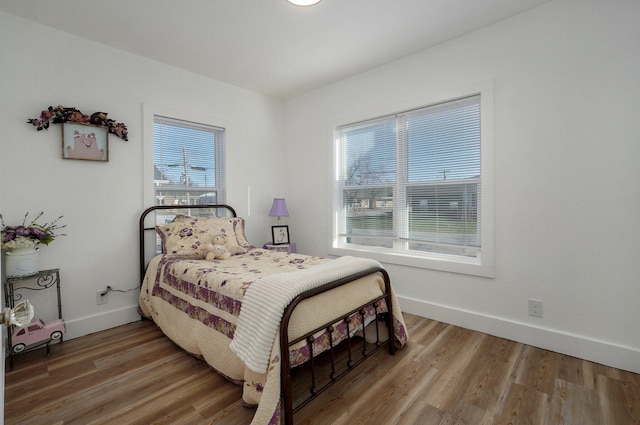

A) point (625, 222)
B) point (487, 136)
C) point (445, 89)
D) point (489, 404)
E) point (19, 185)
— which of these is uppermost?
point (445, 89)

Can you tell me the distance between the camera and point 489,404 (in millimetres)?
1775

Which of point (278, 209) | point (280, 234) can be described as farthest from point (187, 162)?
point (280, 234)

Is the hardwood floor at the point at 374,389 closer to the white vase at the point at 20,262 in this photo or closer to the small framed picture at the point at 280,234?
the white vase at the point at 20,262

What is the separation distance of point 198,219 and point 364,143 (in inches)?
79.5

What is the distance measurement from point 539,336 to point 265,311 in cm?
218

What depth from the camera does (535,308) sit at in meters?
2.45

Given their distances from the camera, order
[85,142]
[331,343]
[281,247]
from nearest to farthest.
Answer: [331,343]
[85,142]
[281,247]

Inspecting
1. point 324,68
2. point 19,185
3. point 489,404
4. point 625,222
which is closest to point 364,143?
point 324,68

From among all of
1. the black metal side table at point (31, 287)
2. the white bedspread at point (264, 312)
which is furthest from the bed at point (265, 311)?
the black metal side table at point (31, 287)

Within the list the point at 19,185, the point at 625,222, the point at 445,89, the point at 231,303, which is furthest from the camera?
the point at 445,89

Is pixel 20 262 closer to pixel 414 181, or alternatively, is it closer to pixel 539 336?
pixel 414 181

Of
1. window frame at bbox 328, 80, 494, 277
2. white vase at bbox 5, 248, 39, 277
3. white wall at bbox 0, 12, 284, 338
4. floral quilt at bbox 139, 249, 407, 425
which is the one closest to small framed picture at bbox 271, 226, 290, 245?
window frame at bbox 328, 80, 494, 277

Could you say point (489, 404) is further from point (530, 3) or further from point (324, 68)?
point (324, 68)

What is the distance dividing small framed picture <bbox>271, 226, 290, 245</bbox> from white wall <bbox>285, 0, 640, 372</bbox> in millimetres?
1931
